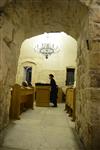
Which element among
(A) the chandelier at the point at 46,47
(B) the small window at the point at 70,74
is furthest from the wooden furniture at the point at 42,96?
(B) the small window at the point at 70,74

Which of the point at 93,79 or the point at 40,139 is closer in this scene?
the point at 93,79

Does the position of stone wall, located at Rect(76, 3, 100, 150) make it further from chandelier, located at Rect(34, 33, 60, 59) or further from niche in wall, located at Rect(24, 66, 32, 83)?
niche in wall, located at Rect(24, 66, 32, 83)

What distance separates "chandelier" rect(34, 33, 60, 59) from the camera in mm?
9273

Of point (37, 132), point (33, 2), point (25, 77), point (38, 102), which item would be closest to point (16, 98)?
point (37, 132)

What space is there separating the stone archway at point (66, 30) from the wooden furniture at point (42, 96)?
3587 mm

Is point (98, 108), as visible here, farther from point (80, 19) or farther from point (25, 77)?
point (25, 77)

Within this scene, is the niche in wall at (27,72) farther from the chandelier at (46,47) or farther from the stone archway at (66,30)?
the stone archway at (66,30)

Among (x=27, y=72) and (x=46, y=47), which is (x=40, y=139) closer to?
(x=46, y=47)

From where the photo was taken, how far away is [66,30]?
328 centimetres

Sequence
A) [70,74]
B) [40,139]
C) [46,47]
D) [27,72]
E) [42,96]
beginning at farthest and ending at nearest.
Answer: [27,72] → [70,74] → [46,47] → [42,96] → [40,139]

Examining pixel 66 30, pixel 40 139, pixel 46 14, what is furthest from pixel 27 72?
pixel 40 139

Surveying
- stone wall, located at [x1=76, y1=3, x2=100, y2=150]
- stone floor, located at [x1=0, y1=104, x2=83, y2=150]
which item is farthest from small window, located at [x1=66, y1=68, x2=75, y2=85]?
stone wall, located at [x1=76, y1=3, x2=100, y2=150]

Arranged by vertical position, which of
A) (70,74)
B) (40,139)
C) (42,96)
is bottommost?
(40,139)

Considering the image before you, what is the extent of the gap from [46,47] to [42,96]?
135 inches
